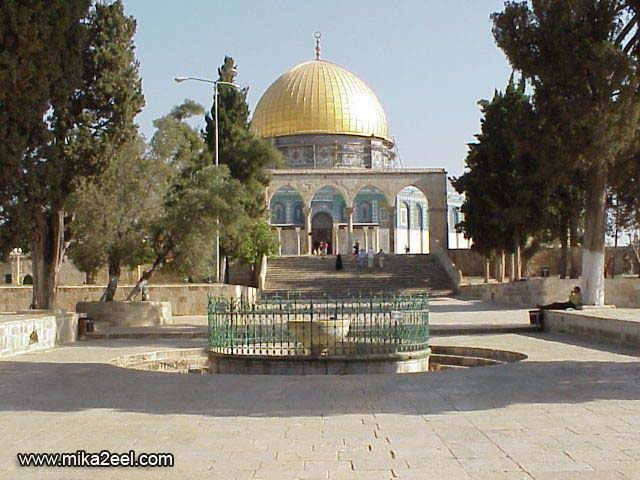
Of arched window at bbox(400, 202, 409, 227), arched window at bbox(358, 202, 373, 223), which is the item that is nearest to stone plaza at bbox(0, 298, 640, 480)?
arched window at bbox(358, 202, 373, 223)

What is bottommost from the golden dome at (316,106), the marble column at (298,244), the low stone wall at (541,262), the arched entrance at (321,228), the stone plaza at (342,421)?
the stone plaza at (342,421)

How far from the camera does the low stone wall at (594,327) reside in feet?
39.3

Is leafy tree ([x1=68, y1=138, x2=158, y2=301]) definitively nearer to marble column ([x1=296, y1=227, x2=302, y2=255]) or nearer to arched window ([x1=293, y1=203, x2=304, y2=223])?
marble column ([x1=296, y1=227, x2=302, y2=255])

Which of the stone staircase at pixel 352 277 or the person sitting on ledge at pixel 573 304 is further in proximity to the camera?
the stone staircase at pixel 352 277

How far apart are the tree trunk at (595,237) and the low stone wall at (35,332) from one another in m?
10.3

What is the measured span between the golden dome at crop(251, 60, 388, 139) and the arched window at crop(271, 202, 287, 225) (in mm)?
6757

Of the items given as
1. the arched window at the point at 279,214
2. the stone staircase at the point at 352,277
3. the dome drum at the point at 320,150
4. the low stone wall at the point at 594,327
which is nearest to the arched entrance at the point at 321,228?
the arched window at the point at 279,214

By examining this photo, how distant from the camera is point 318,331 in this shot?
36.5 feet

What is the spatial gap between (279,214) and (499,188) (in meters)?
27.3

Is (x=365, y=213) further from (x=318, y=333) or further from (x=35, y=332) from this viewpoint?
(x=318, y=333)

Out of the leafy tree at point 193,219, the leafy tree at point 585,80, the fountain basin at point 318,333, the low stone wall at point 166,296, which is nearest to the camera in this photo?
the fountain basin at point 318,333

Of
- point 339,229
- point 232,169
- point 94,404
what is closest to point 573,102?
point 94,404

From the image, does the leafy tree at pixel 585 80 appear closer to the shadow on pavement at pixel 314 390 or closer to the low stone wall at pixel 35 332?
the shadow on pavement at pixel 314 390

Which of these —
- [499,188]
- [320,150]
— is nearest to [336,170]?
[320,150]
